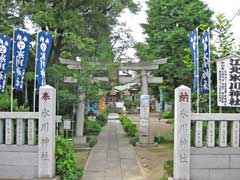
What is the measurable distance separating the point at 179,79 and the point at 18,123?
10.5 metres

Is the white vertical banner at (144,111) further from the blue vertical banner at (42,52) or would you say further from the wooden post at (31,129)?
the wooden post at (31,129)

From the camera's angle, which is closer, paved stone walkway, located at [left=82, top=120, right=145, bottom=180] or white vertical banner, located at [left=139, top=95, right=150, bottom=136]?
paved stone walkway, located at [left=82, top=120, right=145, bottom=180]

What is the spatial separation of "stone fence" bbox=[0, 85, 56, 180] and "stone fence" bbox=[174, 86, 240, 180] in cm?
243

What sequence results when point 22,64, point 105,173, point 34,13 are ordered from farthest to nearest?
point 34,13 → point 105,173 → point 22,64

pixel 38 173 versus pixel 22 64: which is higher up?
pixel 22 64

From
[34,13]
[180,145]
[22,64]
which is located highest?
[34,13]

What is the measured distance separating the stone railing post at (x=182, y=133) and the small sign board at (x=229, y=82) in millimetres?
1009

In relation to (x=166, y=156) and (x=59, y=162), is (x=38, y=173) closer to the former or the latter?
(x=59, y=162)

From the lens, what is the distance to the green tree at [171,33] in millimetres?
17248


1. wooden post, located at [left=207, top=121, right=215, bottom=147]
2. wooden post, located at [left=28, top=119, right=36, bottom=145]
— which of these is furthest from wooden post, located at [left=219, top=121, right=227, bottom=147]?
wooden post, located at [left=28, top=119, right=36, bottom=145]

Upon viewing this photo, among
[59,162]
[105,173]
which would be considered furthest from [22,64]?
[105,173]

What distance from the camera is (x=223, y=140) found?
7254 millimetres

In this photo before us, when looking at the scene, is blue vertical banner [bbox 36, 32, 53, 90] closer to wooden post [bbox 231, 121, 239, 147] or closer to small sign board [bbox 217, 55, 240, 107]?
small sign board [bbox 217, 55, 240, 107]

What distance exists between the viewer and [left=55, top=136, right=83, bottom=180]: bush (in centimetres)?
773
